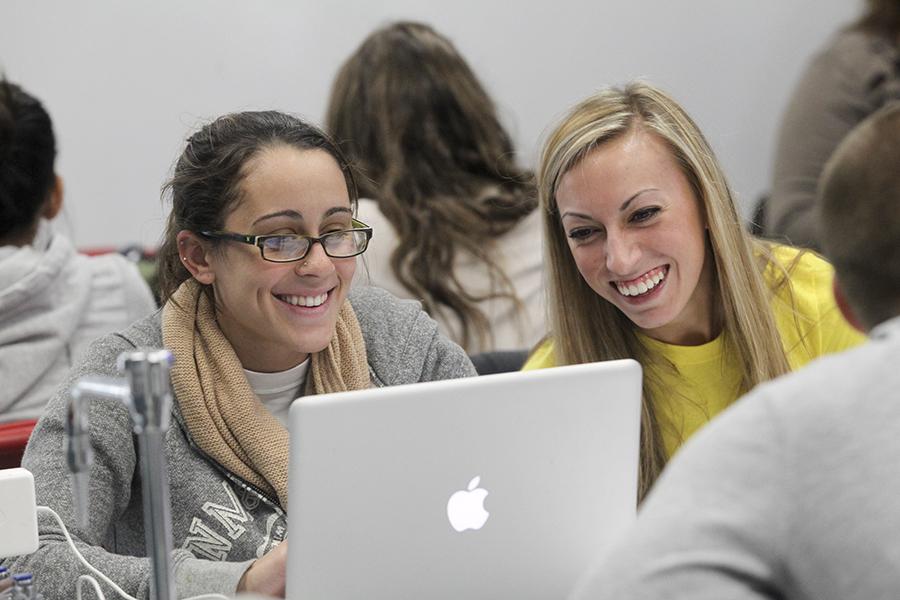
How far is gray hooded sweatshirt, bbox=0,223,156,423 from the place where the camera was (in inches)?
102

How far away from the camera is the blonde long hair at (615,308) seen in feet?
6.69

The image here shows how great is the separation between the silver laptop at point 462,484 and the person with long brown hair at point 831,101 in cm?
213

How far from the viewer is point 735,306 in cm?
206

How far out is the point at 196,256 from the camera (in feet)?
6.45

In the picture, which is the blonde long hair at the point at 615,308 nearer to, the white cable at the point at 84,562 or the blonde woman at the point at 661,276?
the blonde woman at the point at 661,276

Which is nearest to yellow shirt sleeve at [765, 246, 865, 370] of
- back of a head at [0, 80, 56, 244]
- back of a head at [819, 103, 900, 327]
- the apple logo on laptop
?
the apple logo on laptop

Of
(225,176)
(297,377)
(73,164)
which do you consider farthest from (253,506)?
(73,164)

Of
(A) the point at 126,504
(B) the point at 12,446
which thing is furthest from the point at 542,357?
(B) the point at 12,446

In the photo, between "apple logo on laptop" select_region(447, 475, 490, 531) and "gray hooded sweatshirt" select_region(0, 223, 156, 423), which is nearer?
"apple logo on laptop" select_region(447, 475, 490, 531)

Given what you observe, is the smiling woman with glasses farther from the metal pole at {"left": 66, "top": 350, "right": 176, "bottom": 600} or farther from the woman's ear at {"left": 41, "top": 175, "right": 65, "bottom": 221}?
the woman's ear at {"left": 41, "top": 175, "right": 65, "bottom": 221}

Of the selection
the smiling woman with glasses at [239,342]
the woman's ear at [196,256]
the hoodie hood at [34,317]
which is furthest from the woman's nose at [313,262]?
the hoodie hood at [34,317]

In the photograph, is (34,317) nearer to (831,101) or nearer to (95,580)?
(95,580)

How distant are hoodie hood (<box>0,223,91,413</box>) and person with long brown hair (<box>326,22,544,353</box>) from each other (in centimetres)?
66

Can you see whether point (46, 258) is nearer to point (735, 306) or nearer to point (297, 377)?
point (297, 377)
